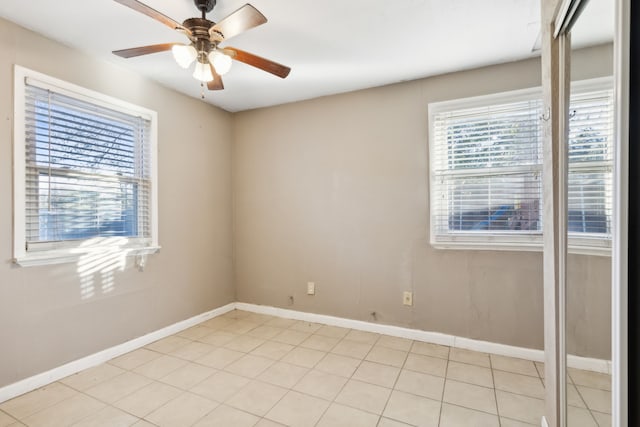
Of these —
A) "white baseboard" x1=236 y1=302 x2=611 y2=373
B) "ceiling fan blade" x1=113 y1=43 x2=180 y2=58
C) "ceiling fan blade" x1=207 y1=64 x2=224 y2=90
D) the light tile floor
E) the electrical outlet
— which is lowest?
the light tile floor

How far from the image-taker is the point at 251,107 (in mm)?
3609

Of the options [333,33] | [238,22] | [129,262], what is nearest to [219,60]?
[238,22]

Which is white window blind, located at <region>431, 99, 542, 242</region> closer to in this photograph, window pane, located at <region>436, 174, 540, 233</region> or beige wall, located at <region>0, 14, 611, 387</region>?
window pane, located at <region>436, 174, 540, 233</region>

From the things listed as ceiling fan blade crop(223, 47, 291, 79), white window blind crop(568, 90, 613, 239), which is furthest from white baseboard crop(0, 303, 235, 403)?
white window blind crop(568, 90, 613, 239)

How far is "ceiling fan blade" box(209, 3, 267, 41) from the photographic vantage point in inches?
57.5

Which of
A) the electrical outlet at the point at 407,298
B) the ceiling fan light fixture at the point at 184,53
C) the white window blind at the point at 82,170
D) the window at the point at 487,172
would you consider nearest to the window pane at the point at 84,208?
the white window blind at the point at 82,170

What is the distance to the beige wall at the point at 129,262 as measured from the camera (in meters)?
1.96

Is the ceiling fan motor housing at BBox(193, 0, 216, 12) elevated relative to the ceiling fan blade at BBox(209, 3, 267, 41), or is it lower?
elevated

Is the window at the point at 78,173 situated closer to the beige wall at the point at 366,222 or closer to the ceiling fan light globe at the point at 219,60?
the beige wall at the point at 366,222

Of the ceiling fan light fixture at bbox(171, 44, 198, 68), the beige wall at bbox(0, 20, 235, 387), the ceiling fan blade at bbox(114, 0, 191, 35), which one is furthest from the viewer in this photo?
the beige wall at bbox(0, 20, 235, 387)

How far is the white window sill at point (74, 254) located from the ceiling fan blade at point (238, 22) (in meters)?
1.82

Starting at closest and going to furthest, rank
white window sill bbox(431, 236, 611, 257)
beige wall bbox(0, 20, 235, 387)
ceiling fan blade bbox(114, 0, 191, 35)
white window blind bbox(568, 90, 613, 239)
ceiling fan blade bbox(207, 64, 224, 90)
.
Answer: white window blind bbox(568, 90, 613, 239)
ceiling fan blade bbox(114, 0, 191, 35)
beige wall bbox(0, 20, 235, 387)
ceiling fan blade bbox(207, 64, 224, 90)
white window sill bbox(431, 236, 611, 257)

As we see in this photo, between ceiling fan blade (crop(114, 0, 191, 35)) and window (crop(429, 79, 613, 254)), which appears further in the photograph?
window (crop(429, 79, 613, 254))

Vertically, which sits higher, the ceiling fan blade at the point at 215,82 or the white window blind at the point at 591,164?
the ceiling fan blade at the point at 215,82
